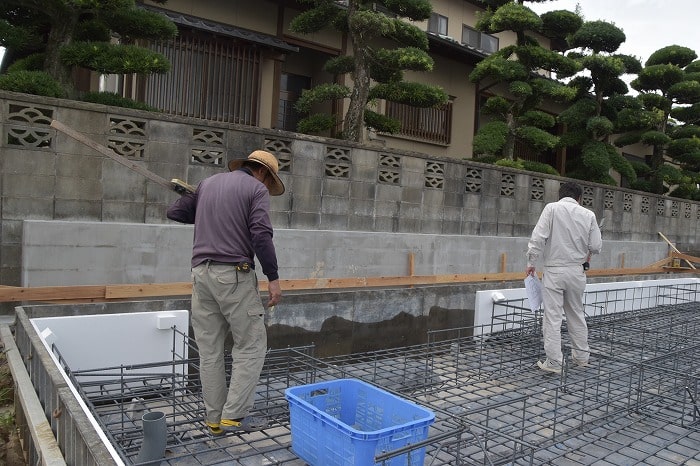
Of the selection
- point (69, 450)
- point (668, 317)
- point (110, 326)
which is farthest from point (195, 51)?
point (668, 317)

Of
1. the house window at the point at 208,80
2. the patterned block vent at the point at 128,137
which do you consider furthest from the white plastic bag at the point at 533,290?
the house window at the point at 208,80

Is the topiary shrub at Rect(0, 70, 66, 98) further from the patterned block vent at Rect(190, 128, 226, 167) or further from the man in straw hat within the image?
the man in straw hat

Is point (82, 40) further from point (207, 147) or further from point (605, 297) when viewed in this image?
point (605, 297)

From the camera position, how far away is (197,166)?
6391 mm

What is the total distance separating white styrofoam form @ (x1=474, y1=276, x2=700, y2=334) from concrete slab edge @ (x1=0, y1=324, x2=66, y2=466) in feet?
14.3

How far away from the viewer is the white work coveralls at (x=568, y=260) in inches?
207

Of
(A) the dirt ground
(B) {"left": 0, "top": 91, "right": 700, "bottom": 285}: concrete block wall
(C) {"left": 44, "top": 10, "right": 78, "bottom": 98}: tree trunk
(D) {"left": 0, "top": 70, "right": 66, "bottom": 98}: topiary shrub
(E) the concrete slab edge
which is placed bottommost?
(A) the dirt ground

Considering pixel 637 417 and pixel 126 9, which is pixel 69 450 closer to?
pixel 637 417

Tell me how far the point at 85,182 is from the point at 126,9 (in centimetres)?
208

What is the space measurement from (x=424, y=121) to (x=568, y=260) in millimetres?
7020

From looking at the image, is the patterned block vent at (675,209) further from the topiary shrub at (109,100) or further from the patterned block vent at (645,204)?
the topiary shrub at (109,100)

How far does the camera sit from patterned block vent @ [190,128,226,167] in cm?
639

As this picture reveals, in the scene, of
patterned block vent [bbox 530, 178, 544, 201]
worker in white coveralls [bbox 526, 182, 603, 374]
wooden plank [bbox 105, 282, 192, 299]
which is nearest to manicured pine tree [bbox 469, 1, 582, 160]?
patterned block vent [bbox 530, 178, 544, 201]

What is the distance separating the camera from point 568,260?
5.29 m
